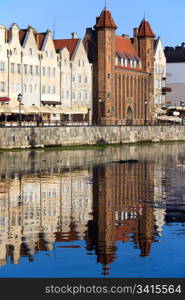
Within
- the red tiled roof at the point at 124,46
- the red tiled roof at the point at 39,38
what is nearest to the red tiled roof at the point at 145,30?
the red tiled roof at the point at 124,46

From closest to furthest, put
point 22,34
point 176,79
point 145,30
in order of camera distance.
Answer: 1. point 22,34
2. point 145,30
3. point 176,79

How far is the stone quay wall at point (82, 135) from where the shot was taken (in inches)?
3440

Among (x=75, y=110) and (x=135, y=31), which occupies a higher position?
(x=135, y=31)

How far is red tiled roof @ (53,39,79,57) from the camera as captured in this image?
12431 centimetres

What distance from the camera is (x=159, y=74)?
531 ft

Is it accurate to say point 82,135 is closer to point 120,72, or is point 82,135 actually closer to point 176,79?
point 120,72

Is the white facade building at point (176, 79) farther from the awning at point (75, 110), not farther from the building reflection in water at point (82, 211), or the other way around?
the building reflection in water at point (82, 211)

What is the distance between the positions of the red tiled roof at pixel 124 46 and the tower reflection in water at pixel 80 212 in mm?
86108

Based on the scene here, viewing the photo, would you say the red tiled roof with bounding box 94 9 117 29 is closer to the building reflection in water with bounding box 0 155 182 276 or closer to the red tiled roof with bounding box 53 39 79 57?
the red tiled roof with bounding box 53 39 79 57

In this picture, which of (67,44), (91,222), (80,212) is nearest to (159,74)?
(67,44)

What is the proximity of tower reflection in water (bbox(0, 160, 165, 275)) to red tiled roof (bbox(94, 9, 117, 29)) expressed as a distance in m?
71.1

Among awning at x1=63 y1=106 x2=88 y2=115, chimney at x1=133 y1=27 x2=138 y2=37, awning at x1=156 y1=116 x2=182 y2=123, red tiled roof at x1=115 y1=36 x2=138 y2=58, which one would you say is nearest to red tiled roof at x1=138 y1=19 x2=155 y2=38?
chimney at x1=133 y1=27 x2=138 y2=37

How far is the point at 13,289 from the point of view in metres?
21.9

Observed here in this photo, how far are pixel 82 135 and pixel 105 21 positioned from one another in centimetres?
3322
